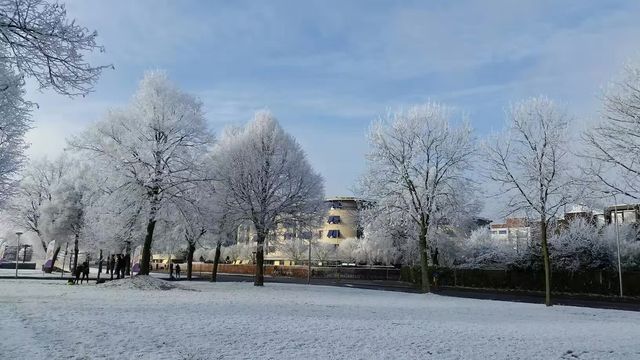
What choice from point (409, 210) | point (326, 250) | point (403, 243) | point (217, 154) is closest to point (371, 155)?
point (409, 210)

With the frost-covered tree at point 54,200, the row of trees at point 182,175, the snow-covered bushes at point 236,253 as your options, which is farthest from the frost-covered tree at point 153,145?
the snow-covered bushes at point 236,253

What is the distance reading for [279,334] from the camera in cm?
1264

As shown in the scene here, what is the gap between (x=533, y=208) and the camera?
2741cm

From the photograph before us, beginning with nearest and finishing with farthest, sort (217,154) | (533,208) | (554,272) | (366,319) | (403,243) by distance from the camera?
(366,319) → (533,208) → (217,154) → (554,272) → (403,243)

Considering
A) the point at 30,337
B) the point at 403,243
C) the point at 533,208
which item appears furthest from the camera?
the point at 403,243

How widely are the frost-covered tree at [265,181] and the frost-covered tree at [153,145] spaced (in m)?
3.17

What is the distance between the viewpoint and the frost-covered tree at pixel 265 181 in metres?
36.2

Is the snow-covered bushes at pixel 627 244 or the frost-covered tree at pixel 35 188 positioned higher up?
the frost-covered tree at pixel 35 188

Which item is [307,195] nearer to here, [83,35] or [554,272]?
[554,272]

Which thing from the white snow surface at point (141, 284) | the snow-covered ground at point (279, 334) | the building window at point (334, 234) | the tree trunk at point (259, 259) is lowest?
the snow-covered ground at point (279, 334)

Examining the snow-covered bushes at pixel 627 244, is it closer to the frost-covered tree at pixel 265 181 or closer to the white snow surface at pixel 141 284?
the frost-covered tree at pixel 265 181

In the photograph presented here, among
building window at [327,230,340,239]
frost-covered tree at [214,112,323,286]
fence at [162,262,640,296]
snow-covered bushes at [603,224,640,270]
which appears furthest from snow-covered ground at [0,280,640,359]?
building window at [327,230,340,239]

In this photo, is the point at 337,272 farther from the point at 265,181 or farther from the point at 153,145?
the point at 153,145

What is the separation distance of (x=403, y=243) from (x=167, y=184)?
36.3 m
